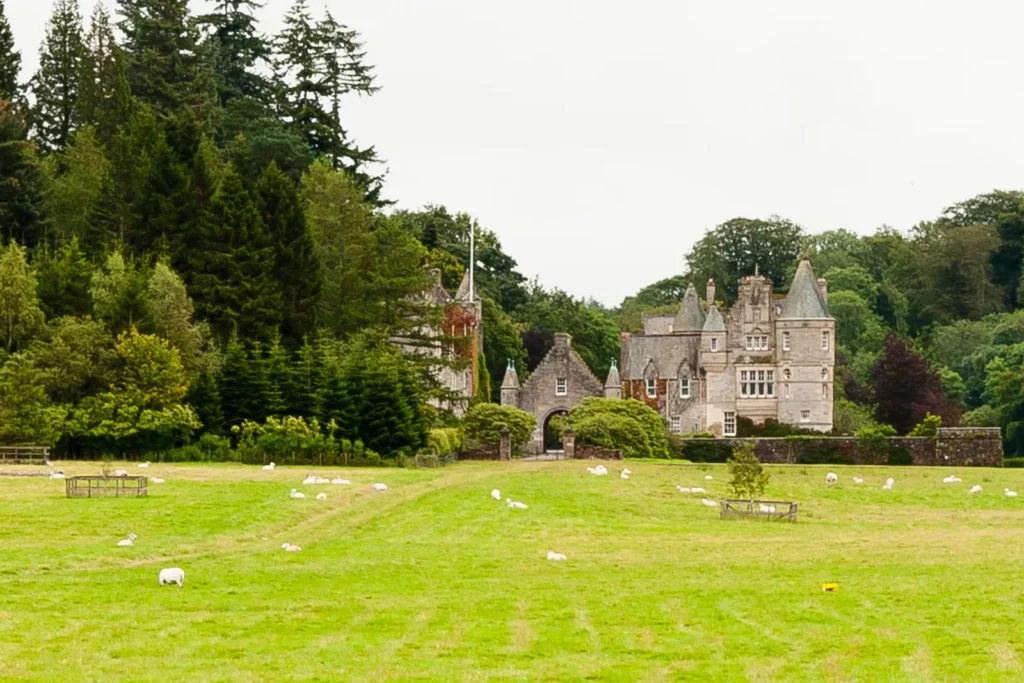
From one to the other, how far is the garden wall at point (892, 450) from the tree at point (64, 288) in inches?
1252

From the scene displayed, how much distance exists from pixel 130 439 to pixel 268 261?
14.4 m

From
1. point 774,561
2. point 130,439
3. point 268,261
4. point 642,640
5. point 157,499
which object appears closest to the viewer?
point 642,640

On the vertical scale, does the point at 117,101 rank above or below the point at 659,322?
above

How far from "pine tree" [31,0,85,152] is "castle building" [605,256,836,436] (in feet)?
136

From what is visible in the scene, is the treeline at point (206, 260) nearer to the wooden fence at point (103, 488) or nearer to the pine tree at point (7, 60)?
the pine tree at point (7, 60)

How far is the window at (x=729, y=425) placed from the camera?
102294 mm

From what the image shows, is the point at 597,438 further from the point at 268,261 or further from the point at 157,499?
the point at 157,499

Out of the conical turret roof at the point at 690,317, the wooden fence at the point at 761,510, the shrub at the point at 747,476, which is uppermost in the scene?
the conical turret roof at the point at 690,317

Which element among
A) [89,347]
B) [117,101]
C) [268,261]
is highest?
[117,101]

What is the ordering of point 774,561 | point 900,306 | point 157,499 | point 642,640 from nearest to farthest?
1. point 642,640
2. point 774,561
3. point 157,499
4. point 900,306

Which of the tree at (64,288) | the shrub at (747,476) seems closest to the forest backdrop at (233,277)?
the tree at (64,288)

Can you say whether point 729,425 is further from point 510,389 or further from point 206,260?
point 206,260

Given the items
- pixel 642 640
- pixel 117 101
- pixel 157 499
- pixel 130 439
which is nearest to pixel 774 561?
pixel 642 640

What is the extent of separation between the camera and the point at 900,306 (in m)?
144
